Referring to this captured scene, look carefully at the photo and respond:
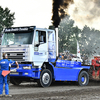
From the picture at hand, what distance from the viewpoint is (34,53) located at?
14586mm

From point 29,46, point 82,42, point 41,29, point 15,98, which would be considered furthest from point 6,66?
point 82,42

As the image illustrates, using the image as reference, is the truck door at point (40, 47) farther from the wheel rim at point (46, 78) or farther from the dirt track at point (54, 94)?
the dirt track at point (54, 94)

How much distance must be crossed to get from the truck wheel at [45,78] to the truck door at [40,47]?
0.60 meters

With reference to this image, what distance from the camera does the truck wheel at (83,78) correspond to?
17609 mm

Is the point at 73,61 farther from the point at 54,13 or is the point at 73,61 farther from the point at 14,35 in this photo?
the point at 54,13

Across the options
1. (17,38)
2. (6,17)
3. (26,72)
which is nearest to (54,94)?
(26,72)

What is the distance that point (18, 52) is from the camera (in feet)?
47.8

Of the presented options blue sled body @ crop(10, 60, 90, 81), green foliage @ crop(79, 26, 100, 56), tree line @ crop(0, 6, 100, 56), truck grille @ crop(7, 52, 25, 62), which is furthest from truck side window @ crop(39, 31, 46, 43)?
green foliage @ crop(79, 26, 100, 56)

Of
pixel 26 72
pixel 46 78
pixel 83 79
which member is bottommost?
pixel 83 79

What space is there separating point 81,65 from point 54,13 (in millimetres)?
5652

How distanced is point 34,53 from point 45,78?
1.52m

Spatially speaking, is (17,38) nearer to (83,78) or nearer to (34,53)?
(34,53)

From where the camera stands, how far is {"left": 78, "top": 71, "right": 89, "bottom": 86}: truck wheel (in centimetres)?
1761

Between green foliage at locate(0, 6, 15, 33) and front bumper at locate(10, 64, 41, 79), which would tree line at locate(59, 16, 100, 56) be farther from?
front bumper at locate(10, 64, 41, 79)
